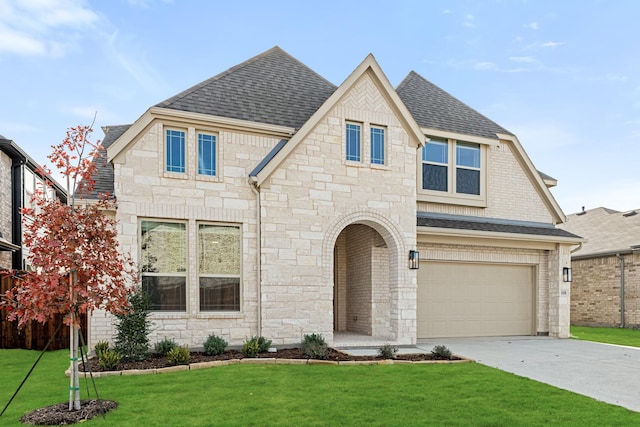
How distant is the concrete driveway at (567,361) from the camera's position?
761 cm

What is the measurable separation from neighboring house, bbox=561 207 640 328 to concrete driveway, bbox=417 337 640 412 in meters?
7.60

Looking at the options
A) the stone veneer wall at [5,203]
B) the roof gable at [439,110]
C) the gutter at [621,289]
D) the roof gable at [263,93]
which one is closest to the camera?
the roof gable at [263,93]

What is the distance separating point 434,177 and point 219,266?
23.7 ft

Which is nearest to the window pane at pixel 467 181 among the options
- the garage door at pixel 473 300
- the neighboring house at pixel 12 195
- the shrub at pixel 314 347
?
the garage door at pixel 473 300

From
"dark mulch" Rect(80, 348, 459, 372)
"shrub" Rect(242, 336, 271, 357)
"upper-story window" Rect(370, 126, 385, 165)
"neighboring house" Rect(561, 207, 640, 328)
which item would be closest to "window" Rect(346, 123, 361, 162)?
"upper-story window" Rect(370, 126, 385, 165)

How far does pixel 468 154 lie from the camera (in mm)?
14734

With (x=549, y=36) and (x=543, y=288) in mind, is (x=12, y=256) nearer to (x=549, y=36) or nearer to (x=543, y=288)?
(x=543, y=288)

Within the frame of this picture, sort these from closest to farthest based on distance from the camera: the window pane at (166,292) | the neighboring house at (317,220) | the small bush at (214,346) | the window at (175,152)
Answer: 1. the small bush at (214,346)
2. the window pane at (166,292)
3. the neighboring house at (317,220)
4. the window at (175,152)

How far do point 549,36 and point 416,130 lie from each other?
6973mm

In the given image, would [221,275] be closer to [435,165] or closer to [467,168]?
[435,165]

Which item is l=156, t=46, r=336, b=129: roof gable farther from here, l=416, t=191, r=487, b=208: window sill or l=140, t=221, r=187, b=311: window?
l=416, t=191, r=487, b=208: window sill

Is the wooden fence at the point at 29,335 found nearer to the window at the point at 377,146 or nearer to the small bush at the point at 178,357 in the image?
the small bush at the point at 178,357

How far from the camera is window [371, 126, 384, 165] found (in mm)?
12086

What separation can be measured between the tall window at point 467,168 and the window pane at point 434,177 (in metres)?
0.54
